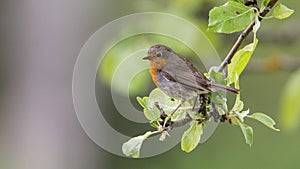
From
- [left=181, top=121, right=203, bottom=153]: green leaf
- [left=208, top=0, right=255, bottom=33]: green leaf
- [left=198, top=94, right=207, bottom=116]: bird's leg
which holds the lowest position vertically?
[left=181, top=121, right=203, bottom=153]: green leaf

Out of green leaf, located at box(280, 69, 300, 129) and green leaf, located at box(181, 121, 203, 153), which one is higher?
green leaf, located at box(280, 69, 300, 129)

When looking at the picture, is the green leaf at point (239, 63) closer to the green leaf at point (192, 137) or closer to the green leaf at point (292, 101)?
the green leaf at point (192, 137)

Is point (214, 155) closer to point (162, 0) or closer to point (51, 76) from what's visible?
point (162, 0)

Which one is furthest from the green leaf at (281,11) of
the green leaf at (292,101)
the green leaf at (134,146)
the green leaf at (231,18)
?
the green leaf at (292,101)

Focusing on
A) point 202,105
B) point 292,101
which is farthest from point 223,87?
point 292,101

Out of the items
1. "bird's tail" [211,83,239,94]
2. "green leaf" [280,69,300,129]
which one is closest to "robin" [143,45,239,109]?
"bird's tail" [211,83,239,94]

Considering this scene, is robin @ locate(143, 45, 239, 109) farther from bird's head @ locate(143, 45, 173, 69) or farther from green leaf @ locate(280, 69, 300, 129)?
green leaf @ locate(280, 69, 300, 129)

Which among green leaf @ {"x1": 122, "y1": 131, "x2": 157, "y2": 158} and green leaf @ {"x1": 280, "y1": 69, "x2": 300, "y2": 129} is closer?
green leaf @ {"x1": 122, "y1": 131, "x2": 157, "y2": 158}
